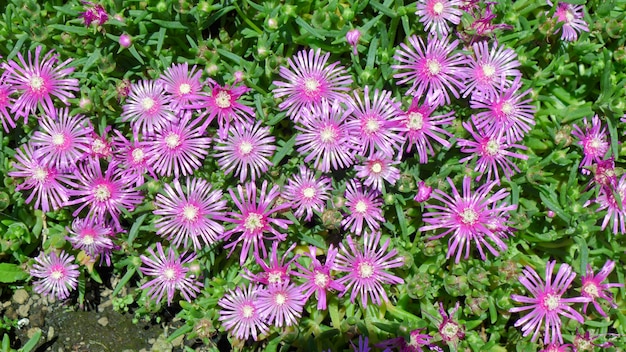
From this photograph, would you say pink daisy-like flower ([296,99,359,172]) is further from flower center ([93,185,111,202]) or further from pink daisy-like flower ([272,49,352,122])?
flower center ([93,185,111,202])

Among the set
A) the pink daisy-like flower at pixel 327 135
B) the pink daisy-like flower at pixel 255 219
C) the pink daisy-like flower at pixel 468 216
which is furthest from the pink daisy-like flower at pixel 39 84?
the pink daisy-like flower at pixel 468 216

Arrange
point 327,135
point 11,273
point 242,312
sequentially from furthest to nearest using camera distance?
1. point 11,273
2. point 242,312
3. point 327,135

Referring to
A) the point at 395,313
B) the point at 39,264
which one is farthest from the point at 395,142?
the point at 39,264

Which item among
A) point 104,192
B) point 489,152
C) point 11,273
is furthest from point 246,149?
point 11,273

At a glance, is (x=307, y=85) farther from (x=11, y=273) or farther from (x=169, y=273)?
(x=11, y=273)

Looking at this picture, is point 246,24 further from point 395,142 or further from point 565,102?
point 565,102

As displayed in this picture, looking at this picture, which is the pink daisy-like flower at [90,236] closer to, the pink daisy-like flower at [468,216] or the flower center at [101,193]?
the flower center at [101,193]
